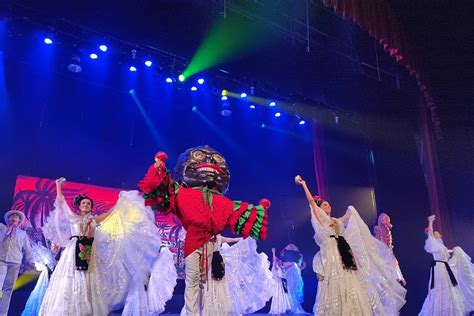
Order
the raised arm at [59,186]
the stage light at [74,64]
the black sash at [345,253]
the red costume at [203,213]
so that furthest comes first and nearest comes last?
the stage light at [74,64]
the black sash at [345,253]
the raised arm at [59,186]
the red costume at [203,213]

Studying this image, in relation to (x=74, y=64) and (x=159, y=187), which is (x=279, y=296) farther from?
(x=159, y=187)

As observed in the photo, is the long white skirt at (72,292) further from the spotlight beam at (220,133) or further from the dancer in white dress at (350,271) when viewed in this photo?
the spotlight beam at (220,133)

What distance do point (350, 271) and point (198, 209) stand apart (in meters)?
2.36

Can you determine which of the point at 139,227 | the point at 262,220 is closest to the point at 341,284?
the point at 262,220

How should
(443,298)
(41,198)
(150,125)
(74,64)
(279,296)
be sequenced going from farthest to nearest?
(150,125)
(279,296)
(74,64)
(41,198)
(443,298)

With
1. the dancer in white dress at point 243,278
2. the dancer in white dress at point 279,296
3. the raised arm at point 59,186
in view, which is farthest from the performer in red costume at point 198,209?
the dancer in white dress at point 279,296

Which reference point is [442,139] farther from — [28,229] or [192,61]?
[28,229]

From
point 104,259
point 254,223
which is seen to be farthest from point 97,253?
point 254,223

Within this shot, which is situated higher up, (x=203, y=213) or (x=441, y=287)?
(x=203, y=213)

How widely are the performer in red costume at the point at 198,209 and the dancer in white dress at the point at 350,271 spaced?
1.53 m

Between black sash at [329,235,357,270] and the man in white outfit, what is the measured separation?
15.0 ft

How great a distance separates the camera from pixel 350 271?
181 inches

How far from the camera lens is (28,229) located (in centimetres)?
753

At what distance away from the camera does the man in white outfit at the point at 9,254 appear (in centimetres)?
578
